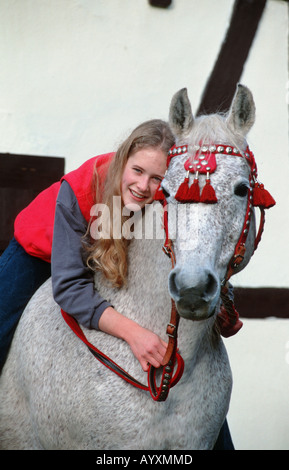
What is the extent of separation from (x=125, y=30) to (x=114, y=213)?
1.79 m

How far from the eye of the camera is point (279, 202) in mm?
3359

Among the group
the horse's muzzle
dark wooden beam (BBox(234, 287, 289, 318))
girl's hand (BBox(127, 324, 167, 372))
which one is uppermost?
the horse's muzzle

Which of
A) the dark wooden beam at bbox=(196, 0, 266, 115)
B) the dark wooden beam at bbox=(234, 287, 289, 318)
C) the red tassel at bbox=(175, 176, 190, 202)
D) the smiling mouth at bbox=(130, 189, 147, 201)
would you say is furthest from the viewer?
the dark wooden beam at bbox=(234, 287, 289, 318)

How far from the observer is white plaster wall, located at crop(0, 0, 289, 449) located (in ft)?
10.2

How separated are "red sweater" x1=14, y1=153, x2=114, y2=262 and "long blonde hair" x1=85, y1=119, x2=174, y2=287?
0.19 ft

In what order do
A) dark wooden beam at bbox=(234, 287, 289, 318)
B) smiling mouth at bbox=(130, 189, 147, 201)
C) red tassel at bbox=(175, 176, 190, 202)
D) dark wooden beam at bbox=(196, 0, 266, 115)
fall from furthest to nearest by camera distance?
dark wooden beam at bbox=(234, 287, 289, 318) < dark wooden beam at bbox=(196, 0, 266, 115) < smiling mouth at bbox=(130, 189, 147, 201) < red tassel at bbox=(175, 176, 190, 202)

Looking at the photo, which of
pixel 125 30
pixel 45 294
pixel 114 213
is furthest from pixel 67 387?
pixel 125 30

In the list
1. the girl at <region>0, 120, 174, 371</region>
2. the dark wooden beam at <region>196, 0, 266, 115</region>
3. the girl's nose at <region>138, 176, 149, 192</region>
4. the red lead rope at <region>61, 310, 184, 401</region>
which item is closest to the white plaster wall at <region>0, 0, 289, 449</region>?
the dark wooden beam at <region>196, 0, 266, 115</region>

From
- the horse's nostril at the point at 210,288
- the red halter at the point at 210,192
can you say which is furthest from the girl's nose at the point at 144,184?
the horse's nostril at the point at 210,288

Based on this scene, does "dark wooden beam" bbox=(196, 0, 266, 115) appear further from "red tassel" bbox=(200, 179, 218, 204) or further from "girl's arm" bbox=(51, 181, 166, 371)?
"red tassel" bbox=(200, 179, 218, 204)

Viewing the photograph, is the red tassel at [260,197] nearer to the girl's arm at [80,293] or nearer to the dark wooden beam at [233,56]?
the girl's arm at [80,293]

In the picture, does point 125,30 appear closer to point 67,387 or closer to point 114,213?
point 114,213

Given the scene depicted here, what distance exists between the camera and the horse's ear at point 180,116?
1641 millimetres

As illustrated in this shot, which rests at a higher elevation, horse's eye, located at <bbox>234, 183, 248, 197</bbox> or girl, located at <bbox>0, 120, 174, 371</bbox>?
horse's eye, located at <bbox>234, 183, 248, 197</bbox>
